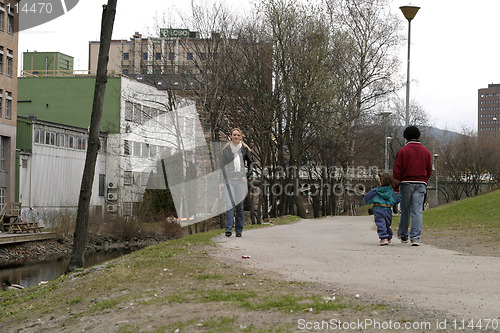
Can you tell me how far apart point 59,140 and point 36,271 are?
107ft

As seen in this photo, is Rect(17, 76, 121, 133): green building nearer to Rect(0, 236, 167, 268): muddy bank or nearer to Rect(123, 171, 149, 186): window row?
Rect(123, 171, 149, 186): window row

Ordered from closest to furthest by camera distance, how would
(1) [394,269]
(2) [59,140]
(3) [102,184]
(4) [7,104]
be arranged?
(1) [394,269], (4) [7,104], (2) [59,140], (3) [102,184]

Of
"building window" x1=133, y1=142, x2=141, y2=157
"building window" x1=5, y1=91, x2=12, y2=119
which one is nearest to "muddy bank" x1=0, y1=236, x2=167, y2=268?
"building window" x1=5, y1=91, x2=12, y2=119

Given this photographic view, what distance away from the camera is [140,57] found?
1515 inches

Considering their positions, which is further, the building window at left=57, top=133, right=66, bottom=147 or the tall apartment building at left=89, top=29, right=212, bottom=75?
the building window at left=57, top=133, right=66, bottom=147

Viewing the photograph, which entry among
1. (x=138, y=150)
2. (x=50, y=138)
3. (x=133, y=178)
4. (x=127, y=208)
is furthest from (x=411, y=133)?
(x=138, y=150)

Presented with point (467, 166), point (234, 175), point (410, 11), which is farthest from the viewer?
point (467, 166)

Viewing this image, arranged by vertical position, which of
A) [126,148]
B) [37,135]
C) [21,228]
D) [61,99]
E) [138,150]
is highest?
[61,99]

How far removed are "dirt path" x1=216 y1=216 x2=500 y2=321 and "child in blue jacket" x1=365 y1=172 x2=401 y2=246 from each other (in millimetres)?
400

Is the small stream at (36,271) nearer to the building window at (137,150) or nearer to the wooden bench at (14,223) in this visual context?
the wooden bench at (14,223)

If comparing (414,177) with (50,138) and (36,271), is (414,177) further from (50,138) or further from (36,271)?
(50,138)

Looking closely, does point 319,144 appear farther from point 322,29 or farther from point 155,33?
point 155,33

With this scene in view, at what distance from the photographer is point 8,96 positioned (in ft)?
172

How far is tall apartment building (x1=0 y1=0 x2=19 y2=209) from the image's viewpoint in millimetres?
51375
